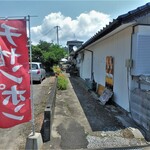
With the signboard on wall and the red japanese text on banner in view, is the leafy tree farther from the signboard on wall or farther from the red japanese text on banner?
the red japanese text on banner

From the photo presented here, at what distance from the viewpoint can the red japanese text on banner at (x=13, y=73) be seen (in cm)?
407

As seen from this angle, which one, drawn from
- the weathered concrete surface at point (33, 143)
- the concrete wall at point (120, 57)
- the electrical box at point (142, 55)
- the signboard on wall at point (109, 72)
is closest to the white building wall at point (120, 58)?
the concrete wall at point (120, 57)

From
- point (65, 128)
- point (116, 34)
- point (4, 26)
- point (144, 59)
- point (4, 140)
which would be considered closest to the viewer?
point (4, 26)

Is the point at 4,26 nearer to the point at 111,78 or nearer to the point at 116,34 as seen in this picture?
the point at 116,34

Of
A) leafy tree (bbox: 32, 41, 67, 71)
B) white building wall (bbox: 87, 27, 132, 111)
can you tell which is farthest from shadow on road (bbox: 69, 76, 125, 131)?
leafy tree (bbox: 32, 41, 67, 71)

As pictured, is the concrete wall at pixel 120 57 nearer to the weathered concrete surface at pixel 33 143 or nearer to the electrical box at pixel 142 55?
the electrical box at pixel 142 55

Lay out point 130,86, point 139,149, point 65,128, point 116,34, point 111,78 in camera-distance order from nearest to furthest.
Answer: point 139,149 → point 65,128 → point 130,86 → point 116,34 → point 111,78

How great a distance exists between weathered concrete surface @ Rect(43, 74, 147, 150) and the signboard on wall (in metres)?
1.09

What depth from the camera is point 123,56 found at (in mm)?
7531

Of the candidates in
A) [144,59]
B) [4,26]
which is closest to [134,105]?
[144,59]

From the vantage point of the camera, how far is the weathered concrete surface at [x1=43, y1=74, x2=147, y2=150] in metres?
4.92

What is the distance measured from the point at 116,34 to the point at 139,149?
483 cm

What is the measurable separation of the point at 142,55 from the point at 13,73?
3852 mm

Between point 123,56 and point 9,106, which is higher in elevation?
point 123,56
